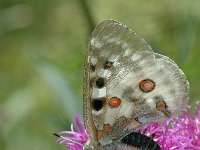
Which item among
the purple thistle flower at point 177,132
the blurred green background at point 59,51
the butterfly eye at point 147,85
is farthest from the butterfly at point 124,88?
the blurred green background at point 59,51

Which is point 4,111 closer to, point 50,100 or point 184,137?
point 50,100

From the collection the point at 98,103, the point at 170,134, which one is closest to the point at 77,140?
the point at 98,103

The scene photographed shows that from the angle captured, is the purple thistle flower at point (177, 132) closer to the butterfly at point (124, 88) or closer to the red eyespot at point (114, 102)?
the butterfly at point (124, 88)

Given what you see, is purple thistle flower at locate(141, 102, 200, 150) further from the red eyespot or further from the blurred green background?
the blurred green background

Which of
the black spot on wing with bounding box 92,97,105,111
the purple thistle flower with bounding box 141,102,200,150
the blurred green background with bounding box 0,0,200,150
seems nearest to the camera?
the black spot on wing with bounding box 92,97,105,111

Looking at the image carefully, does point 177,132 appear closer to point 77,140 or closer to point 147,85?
point 147,85

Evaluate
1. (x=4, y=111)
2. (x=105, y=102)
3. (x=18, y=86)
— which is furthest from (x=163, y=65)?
(x=18, y=86)

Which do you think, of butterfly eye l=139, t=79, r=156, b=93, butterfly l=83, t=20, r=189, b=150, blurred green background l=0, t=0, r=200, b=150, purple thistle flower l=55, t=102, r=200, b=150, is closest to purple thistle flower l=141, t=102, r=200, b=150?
purple thistle flower l=55, t=102, r=200, b=150

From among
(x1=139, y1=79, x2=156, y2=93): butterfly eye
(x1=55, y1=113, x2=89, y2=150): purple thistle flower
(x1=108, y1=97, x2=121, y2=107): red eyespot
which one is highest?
(x1=139, y1=79, x2=156, y2=93): butterfly eye
